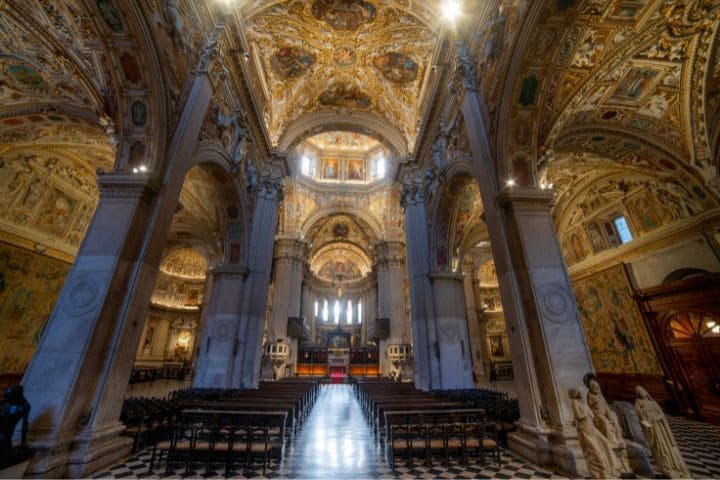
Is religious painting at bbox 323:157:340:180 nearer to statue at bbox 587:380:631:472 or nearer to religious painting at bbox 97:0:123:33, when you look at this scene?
religious painting at bbox 97:0:123:33

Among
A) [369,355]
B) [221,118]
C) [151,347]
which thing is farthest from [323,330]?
[221,118]

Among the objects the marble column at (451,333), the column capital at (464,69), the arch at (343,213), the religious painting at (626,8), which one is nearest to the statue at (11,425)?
the marble column at (451,333)

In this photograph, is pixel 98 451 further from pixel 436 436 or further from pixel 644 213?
pixel 644 213

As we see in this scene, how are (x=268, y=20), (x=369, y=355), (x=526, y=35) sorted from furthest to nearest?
(x=369, y=355), (x=268, y=20), (x=526, y=35)

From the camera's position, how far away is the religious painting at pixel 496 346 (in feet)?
74.0

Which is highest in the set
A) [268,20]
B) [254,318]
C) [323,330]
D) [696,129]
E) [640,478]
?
[268,20]

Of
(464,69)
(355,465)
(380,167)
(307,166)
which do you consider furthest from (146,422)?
(380,167)

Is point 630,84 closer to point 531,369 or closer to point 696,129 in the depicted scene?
point 696,129

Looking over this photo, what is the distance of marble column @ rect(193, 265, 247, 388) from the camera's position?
373 inches

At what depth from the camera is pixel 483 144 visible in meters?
6.92

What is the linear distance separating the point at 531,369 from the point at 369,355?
2360 centimetres

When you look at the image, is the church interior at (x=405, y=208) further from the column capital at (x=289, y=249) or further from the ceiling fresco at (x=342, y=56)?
the column capital at (x=289, y=249)

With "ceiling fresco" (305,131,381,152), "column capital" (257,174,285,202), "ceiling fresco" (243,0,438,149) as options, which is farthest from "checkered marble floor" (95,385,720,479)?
"ceiling fresco" (305,131,381,152)

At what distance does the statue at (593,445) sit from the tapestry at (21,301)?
16900 millimetres
